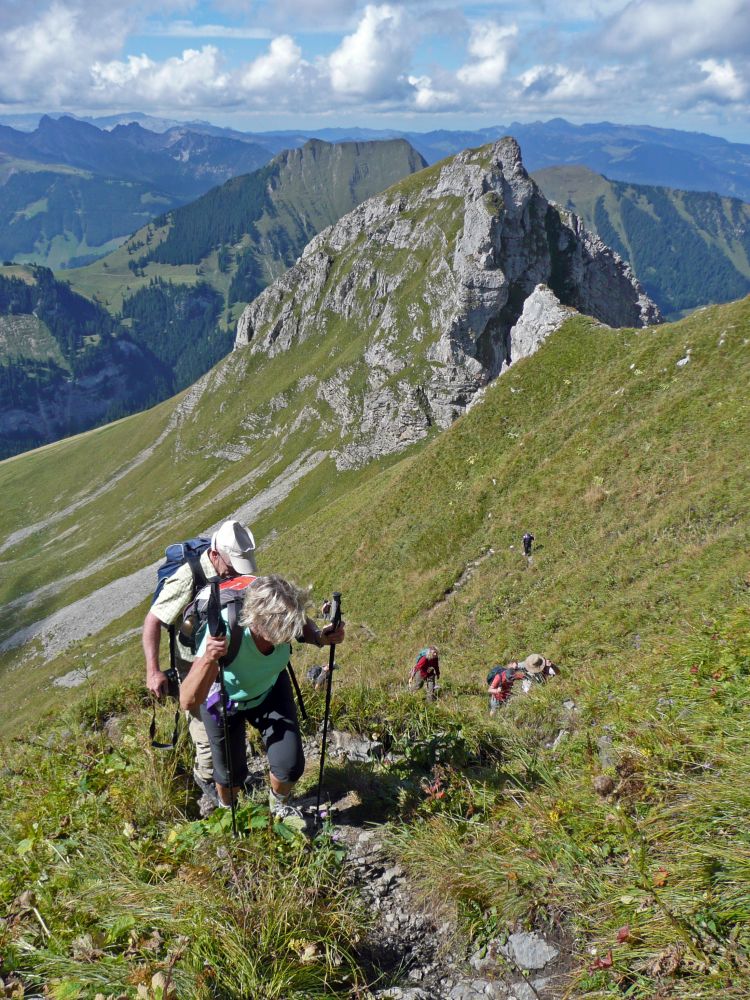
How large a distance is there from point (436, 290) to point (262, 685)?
387ft

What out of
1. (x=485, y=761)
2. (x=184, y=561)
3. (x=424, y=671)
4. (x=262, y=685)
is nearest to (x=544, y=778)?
(x=485, y=761)

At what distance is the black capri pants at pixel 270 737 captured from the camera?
628cm

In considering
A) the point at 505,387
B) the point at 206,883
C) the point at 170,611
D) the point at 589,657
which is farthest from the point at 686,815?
the point at 505,387

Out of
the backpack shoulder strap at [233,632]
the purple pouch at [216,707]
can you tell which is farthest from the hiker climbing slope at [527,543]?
the backpack shoulder strap at [233,632]

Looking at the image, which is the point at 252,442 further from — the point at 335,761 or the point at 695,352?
the point at 335,761

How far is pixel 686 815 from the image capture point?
4.62 m

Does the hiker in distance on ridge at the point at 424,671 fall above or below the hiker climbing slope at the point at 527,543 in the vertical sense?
above

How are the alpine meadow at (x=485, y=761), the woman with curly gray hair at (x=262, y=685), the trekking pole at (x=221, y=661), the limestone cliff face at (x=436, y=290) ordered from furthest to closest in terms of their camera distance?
the limestone cliff face at (x=436, y=290) → the woman with curly gray hair at (x=262, y=685) → the trekking pole at (x=221, y=661) → the alpine meadow at (x=485, y=761)

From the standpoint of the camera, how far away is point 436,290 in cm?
11581

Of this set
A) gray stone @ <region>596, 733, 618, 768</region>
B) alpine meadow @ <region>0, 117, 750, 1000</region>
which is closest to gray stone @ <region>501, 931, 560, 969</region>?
alpine meadow @ <region>0, 117, 750, 1000</region>

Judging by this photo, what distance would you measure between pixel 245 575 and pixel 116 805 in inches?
104

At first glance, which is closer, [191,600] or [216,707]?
[216,707]

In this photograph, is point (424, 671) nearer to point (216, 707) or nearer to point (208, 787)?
point (208, 787)

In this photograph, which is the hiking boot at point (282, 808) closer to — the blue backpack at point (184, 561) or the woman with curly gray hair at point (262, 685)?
the woman with curly gray hair at point (262, 685)
